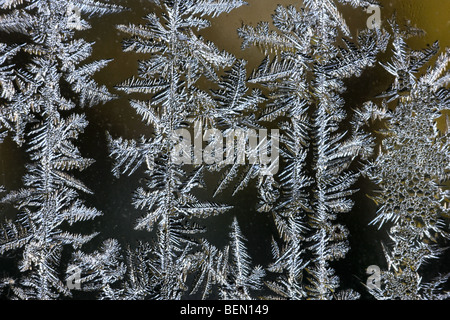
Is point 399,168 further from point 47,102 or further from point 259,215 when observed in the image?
point 47,102

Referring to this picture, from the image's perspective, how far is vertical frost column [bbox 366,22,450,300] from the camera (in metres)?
0.54

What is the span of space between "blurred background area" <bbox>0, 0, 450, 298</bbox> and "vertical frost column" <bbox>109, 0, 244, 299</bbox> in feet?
0.04

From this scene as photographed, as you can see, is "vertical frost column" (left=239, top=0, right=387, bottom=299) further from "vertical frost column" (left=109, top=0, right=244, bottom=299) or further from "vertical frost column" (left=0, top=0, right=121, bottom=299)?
"vertical frost column" (left=0, top=0, right=121, bottom=299)

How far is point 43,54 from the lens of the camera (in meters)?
0.55

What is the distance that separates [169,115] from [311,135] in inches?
7.0

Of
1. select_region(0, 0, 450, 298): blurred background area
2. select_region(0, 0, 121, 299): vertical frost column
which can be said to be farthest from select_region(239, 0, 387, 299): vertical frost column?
select_region(0, 0, 121, 299): vertical frost column

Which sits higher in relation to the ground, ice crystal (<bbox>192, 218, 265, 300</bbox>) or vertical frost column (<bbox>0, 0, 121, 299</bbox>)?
vertical frost column (<bbox>0, 0, 121, 299</bbox>)

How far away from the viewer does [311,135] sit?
0.55 meters

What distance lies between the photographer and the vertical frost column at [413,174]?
21.4 inches

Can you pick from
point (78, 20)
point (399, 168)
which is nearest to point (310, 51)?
point (399, 168)

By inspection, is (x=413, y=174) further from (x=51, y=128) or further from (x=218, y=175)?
(x=51, y=128)

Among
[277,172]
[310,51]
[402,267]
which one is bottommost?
[402,267]

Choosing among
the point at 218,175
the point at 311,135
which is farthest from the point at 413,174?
the point at 218,175

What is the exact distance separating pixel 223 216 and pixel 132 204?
114 millimetres
